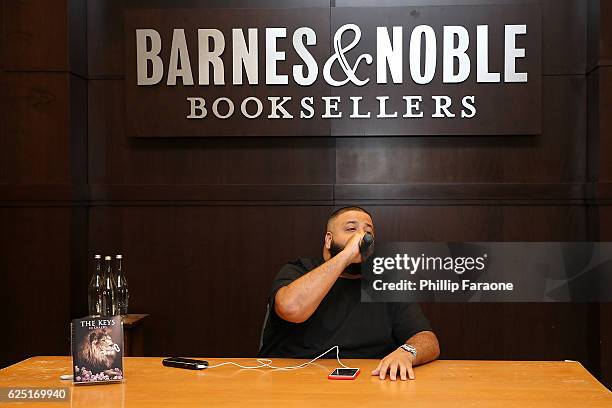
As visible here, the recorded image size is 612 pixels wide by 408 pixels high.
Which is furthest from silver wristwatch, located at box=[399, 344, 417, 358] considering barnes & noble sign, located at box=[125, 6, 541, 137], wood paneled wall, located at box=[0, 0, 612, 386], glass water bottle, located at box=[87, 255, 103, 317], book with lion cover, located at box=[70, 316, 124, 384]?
glass water bottle, located at box=[87, 255, 103, 317]

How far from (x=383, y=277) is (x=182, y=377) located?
2.22 ft

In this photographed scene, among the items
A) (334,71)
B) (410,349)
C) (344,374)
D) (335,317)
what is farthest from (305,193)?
(344,374)

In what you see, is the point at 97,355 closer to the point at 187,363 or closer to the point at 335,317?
the point at 187,363

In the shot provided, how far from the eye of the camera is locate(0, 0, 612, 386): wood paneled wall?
3.59 m

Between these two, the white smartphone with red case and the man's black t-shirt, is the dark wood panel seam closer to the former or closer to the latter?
the man's black t-shirt

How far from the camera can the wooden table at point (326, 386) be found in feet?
6.18

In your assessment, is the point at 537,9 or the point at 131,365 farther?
the point at 537,9

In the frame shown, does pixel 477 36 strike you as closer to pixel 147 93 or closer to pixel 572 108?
pixel 572 108

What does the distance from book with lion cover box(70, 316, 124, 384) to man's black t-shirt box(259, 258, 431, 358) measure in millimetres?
621

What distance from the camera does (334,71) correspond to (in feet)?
11.9

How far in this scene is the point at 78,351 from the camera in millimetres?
2016

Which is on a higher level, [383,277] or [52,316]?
[383,277]

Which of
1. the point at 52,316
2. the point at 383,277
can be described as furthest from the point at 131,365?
the point at 52,316

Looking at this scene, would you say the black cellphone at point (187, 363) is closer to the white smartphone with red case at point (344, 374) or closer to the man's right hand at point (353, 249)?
the white smartphone with red case at point (344, 374)
